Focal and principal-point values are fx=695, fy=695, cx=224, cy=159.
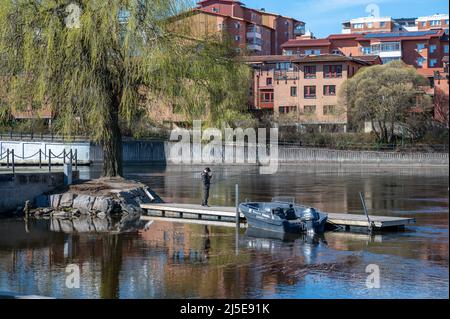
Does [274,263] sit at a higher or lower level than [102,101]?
lower

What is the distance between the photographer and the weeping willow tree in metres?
33.6

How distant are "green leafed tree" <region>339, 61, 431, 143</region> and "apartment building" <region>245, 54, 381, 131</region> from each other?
15.4 ft

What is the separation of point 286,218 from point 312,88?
222ft

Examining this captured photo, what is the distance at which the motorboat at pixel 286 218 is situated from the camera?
27859 mm

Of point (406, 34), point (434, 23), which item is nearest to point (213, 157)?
point (406, 34)

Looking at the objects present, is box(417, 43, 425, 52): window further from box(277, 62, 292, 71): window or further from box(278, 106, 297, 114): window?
box(278, 106, 297, 114): window

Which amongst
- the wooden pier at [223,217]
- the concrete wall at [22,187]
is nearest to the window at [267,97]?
the concrete wall at [22,187]

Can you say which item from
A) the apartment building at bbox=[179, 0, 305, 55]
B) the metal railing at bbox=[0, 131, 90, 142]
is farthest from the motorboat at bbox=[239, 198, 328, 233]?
the apartment building at bbox=[179, 0, 305, 55]

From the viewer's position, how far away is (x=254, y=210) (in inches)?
1154
